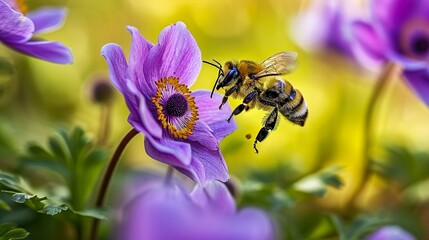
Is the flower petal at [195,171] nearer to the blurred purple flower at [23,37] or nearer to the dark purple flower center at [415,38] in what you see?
the blurred purple flower at [23,37]

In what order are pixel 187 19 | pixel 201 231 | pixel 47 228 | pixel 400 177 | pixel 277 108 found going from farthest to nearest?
pixel 187 19
pixel 400 177
pixel 47 228
pixel 277 108
pixel 201 231

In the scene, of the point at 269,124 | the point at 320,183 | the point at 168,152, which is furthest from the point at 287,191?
the point at 168,152

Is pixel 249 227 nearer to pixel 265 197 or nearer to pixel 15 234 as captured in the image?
pixel 15 234

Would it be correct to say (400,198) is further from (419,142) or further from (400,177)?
(419,142)

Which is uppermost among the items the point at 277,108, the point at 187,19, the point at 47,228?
the point at 187,19

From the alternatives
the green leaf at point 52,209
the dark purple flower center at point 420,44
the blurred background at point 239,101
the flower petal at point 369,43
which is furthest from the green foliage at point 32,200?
the dark purple flower center at point 420,44

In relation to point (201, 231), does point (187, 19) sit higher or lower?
higher

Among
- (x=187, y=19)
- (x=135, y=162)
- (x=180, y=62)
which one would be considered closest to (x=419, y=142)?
(x=135, y=162)
